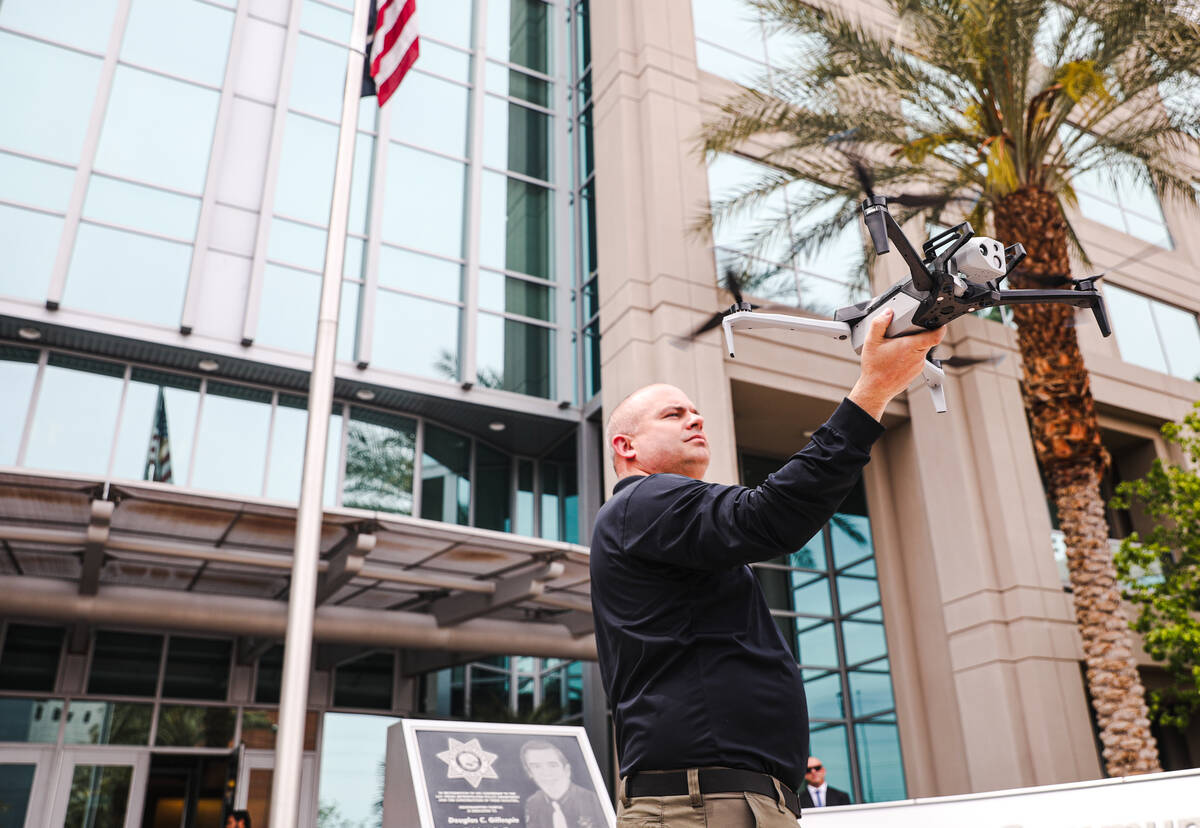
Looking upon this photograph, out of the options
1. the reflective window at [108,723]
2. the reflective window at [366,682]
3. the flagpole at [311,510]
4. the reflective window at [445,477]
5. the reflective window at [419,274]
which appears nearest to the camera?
the flagpole at [311,510]

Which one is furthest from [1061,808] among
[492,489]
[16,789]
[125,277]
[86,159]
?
[86,159]

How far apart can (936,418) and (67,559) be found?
40.8 ft

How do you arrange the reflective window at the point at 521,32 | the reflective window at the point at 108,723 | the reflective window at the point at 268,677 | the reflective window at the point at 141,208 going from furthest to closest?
the reflective window at the point at 521,32, the reflective window at the point at 268,677, the reflective window at the point at 141,208, the reflective window at the point at 108,723

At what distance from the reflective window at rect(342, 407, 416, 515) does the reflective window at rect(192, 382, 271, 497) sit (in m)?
1.36

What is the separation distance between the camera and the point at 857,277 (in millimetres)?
14953

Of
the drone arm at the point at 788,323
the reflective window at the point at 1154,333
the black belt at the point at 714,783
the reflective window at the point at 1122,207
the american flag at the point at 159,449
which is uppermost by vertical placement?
the reflective window at the point at 1122,207

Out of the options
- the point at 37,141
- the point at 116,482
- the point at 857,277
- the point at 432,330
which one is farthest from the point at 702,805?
the point at 37,141

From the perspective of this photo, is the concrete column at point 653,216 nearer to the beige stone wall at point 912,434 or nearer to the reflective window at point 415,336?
the beige stone wall at point 912,434

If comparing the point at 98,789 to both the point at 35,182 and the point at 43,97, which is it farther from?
the point at 43,97

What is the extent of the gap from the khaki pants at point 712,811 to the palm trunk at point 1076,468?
1009 centimetres

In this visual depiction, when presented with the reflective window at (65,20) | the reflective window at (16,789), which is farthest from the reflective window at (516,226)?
the reflective window at (16,789)

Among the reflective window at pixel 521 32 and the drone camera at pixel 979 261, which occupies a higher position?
the reflective window at pixel 521 32

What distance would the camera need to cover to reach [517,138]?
61.8ft

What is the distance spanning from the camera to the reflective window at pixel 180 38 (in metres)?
15.9
